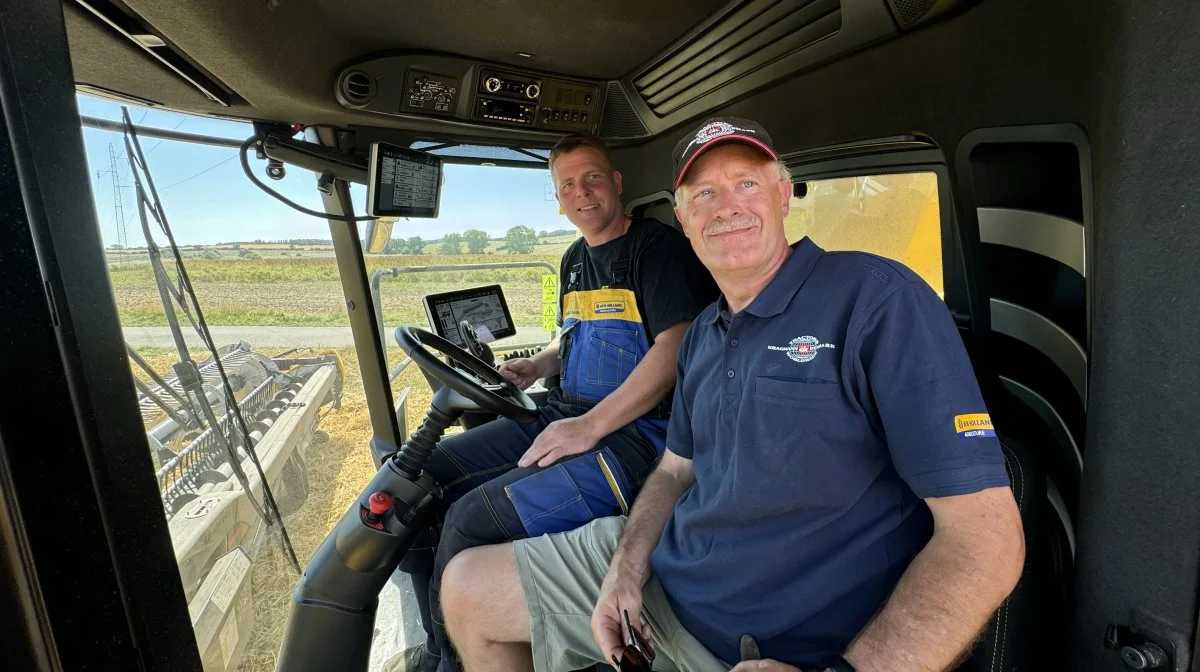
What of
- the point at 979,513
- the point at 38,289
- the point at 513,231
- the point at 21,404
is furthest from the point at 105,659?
the point at 513,231

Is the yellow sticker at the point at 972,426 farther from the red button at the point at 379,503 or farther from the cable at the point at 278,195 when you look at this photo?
the cable at the point at 278,195

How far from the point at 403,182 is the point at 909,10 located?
1896 millimetres

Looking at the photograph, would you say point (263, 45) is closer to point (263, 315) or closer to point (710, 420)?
point (263, 315)

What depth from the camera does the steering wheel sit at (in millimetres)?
1665

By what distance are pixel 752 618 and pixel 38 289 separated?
1199 millimetres

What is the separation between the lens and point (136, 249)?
1368 millimetres

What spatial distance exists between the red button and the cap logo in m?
1.30

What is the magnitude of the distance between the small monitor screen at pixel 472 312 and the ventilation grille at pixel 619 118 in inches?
37.5

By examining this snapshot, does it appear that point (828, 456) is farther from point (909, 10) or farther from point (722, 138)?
point (909, 10)

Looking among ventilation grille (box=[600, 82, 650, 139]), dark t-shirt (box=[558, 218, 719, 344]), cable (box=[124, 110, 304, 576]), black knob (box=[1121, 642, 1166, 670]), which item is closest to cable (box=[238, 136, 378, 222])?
cable (box=[124, 110, 304, 576])

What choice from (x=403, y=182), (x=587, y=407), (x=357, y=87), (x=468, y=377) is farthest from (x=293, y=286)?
(x=587, y=407)

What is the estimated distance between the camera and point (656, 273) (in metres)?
1.99

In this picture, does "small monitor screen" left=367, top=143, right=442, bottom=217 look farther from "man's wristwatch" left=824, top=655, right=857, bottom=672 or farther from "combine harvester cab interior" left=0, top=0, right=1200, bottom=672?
"man's wristwatch" left=824, top=655, right=857, bottom=672

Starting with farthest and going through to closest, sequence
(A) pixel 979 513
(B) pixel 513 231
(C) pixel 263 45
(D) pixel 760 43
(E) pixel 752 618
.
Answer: (B) pixel 513 231 < (D) pixel 760 43 < (C) pixel 263 45 < (E) pixel 752 618 < (A) pixel 979 513
